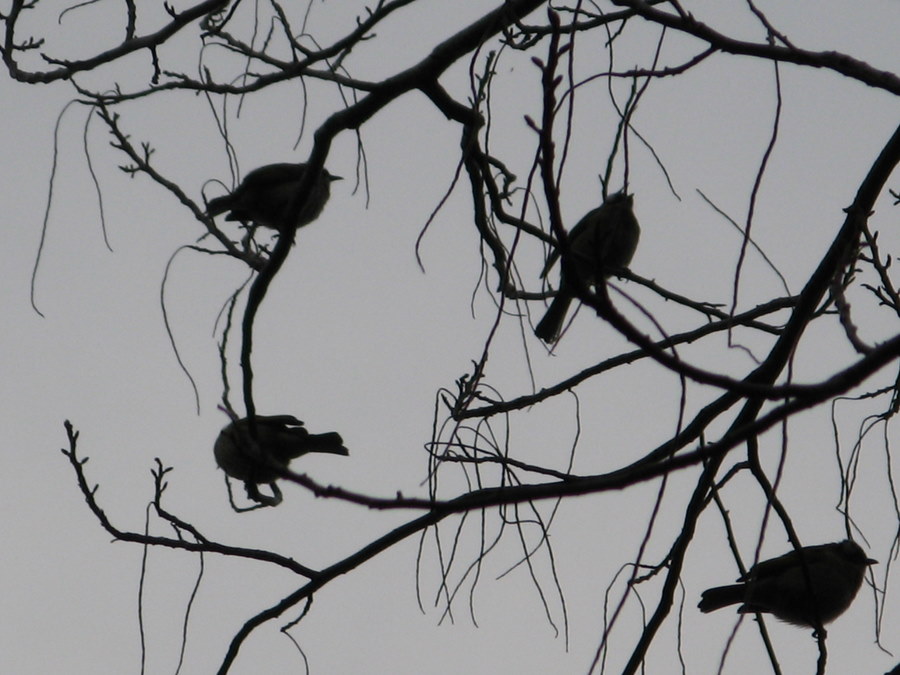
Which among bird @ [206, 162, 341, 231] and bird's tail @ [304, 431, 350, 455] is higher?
bird @ [206, 162, 341, 231]

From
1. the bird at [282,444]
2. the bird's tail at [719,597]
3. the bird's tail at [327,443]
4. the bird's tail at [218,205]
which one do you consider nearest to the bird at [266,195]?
the bird's tail at [218,205]

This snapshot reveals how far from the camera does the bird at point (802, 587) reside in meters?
6.81

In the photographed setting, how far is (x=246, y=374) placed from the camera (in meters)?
2.54

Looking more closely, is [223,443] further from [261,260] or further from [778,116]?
[778,116]

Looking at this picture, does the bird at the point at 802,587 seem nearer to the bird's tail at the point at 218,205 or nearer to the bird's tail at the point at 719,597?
the bird's tail at the point at 719,597

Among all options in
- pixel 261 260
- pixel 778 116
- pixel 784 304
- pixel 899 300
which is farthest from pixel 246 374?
pixel 784 304

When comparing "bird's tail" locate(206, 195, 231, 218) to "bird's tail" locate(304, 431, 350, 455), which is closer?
"bird's tail" locate(206, 195, 231, 218)

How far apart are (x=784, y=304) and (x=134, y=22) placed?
2481mm

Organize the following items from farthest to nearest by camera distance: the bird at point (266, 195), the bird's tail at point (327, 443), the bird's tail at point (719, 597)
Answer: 1. the bird's tail at point (327, 443)
2. the bird's tail at point (719, 597)
3. the bird at point (266, 195)

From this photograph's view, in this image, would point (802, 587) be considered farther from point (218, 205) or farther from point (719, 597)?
point (218, 205)

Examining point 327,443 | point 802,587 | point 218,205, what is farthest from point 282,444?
point 802,587

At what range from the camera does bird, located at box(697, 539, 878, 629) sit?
6809 millimetres

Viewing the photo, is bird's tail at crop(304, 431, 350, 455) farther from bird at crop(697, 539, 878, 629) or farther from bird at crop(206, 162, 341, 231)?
bird at crop(697, 539, 878, 629)

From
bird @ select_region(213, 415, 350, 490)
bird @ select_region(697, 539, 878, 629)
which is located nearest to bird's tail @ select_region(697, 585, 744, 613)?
bird @ select_region(697, 539, 878, 629)
